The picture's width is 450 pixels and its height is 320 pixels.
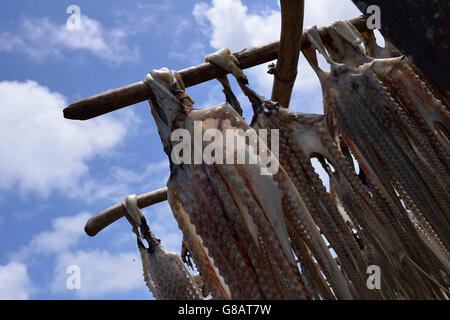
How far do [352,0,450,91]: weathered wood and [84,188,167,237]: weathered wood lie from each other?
3.05m

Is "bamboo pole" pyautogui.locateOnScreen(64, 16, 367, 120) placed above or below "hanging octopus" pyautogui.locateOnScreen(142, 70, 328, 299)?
above

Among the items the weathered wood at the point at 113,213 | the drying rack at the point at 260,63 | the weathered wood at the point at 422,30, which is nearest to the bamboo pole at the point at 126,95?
the drying rack at the point at 260,63

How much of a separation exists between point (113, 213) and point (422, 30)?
3.45 meters

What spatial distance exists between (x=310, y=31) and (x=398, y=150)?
1137 mm

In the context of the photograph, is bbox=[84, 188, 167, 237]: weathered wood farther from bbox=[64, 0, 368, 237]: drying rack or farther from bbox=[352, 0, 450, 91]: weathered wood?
bbox=[352, 0, 450, 91]: weathered wood

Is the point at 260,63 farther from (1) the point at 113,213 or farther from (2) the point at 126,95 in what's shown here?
(1) the point at 113,213

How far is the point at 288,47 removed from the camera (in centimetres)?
329

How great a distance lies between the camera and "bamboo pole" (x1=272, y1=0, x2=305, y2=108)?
310 centimetres

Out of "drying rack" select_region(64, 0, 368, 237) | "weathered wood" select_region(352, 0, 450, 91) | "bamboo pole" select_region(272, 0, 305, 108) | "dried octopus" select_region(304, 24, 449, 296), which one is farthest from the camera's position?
"bamboo pole" select_region(272, 0, 305, 108)

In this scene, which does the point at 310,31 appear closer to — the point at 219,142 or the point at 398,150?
the point at 398,150

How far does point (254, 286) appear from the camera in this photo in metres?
2.14

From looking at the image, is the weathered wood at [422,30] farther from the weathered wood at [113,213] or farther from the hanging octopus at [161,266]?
the weathered wood at [113,213]

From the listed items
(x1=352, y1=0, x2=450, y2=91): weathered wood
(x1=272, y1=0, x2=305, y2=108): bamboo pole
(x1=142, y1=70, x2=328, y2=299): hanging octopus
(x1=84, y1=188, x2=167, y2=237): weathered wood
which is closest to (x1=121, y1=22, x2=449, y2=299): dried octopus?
(x1=142, y1=70, x2=328, y2=299): hanging octopus
